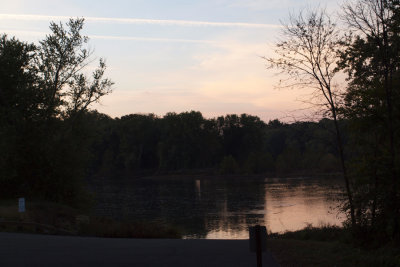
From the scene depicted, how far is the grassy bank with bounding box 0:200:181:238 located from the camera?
19.0m

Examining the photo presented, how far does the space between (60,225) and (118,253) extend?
32.1 feet

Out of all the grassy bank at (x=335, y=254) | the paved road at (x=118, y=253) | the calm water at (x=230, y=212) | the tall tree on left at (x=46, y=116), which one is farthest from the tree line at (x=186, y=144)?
the grassy bank at (x=335, y=254)

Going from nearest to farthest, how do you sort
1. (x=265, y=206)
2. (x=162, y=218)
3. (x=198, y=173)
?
(x=162, y=218)
(x=265, y=206)
(x=198, y=173)

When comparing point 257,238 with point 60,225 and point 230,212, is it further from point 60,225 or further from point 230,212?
point 230,212

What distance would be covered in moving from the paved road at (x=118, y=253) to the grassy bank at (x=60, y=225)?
358cm

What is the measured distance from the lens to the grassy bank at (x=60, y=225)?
19013mm

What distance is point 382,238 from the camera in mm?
12594

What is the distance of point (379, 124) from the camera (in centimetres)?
1318

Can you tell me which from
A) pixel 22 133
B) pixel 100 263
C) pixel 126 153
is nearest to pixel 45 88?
pixel 22 133

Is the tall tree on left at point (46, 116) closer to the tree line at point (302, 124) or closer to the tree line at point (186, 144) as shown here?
the tree line at point (302, 124)

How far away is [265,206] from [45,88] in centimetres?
2456

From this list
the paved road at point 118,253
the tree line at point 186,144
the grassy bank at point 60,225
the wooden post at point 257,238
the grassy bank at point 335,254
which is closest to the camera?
the wooden post at point 257,238

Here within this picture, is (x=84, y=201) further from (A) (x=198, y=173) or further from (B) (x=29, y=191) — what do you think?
(A) (x=198, y=173)

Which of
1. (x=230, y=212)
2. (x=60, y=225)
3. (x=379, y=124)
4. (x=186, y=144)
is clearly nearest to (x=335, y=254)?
(x=379, y=124)
